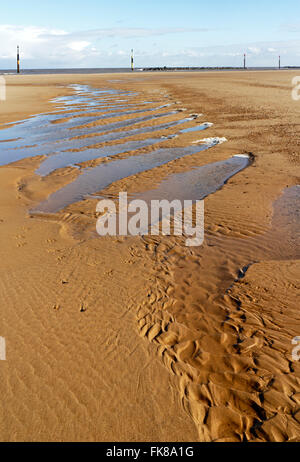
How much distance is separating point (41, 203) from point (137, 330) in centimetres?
504

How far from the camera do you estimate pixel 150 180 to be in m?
9.16

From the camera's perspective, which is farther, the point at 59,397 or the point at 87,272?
the point at 87,272

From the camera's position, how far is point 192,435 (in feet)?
9.10

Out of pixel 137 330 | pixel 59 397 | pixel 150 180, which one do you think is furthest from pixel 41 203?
pixel 59 397

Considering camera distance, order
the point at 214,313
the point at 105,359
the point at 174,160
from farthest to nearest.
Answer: the point at 174,160 → the point at 214,313 → the point at 105,359

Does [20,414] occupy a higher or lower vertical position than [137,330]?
lower

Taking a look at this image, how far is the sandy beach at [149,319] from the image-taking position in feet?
9.52

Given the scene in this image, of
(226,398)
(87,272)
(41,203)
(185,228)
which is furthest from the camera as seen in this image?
(41,203)

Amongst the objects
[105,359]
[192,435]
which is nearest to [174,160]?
[105,359]

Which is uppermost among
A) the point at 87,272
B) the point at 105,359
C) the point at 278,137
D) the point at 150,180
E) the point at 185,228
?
the point at 278,137

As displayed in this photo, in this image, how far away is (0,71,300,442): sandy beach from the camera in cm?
290

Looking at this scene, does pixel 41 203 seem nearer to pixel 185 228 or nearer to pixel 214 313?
pixel 185 228

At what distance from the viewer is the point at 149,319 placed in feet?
13.2

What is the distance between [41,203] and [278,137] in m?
10.5
